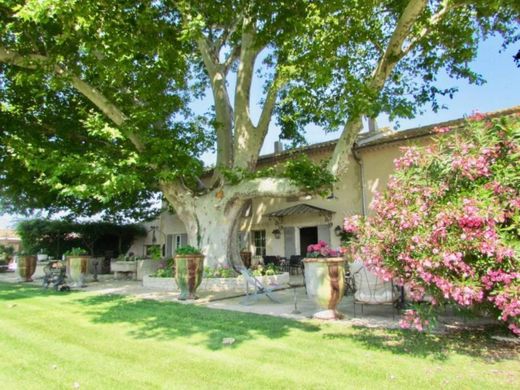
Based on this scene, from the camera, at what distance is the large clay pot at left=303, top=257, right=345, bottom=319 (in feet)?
21.4

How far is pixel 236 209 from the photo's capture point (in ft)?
42.4

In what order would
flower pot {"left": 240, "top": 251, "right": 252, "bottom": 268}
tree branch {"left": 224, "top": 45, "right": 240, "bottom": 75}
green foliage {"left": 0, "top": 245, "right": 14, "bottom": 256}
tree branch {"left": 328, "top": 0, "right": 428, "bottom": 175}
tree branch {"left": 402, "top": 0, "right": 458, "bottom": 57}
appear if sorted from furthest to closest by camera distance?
green foliage {"left": 0, "top": 245, "right": 14, "bottom": 256} → flower pot {"left": 240, "top": 251, "right": 252, "bottom": 268} → tree branch {"left": 224, "top": 45, "right": 240, "bottom": 75} → tree branch {"left": 402, "top": 0, "right": 458, "bottom": 57} → tree branch {"left": 328, "top": 0, "right": 428, "bottom": 175}

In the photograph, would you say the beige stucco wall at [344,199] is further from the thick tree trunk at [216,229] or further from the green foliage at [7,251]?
the green foliage at [7,251]

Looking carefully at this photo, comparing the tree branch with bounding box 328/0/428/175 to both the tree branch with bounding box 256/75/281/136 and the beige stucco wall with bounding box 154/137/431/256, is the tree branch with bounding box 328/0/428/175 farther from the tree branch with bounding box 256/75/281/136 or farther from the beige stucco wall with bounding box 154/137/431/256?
the beige stucco wall with bounding box 154/137/431/256

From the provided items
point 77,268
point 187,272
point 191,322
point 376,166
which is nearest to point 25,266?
point 77,268

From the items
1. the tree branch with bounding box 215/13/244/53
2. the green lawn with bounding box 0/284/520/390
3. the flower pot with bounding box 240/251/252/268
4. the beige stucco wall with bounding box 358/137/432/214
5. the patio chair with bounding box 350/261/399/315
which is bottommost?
the green lawn with bounding box 0/284/520/390

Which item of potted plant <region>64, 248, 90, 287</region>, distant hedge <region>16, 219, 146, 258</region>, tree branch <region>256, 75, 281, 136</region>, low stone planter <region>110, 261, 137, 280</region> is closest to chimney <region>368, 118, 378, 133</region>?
tree branch <region>256, 75, 281, 136</region>

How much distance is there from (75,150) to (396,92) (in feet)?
34.7

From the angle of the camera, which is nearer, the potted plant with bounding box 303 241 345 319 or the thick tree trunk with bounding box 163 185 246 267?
the potted plant with bounding box 303 241 345 319

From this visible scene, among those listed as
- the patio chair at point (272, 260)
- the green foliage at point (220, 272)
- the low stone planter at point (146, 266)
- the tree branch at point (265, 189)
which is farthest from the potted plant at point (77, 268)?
the patio chair at point (272, 260)

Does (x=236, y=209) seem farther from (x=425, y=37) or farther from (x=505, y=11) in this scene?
(x=505, y=11)

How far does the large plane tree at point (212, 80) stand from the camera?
9656 millimetres

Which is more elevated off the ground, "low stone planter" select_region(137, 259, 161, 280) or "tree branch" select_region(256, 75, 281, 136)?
"tree branch" select_region(256, 75, 281, 136)

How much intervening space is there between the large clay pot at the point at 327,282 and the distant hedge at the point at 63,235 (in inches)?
770
